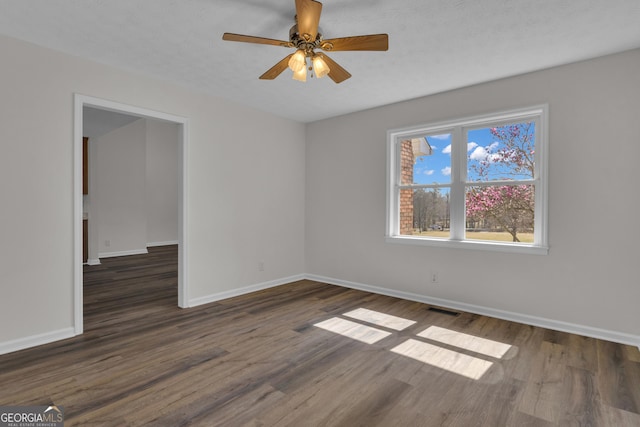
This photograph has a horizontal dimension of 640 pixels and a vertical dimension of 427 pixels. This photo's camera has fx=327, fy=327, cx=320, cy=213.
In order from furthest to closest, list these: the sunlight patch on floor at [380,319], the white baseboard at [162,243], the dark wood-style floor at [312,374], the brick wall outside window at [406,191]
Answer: the white baseboard at [162,243]
the brick wall outside window at [406,191]
the sunlight patch on floor at [380,319]
the dark wood-style floor at [312,374]

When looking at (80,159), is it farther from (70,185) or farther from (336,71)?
(336,71)

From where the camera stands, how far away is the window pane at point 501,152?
139 inches

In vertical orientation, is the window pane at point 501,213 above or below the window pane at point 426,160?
below

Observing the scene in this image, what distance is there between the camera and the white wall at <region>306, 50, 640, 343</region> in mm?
2912

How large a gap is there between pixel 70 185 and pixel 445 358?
3.65 meters

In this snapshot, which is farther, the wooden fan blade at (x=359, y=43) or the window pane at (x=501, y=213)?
the window pane at (x=501, y=213)

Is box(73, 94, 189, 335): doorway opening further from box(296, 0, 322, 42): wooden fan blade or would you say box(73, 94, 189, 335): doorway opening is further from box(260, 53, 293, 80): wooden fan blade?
box(296, 0, 322, 42): wooden fan blade

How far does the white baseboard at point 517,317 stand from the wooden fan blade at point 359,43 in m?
3.01

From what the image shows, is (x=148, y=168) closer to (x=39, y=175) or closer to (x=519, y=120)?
(x=39, y=175)

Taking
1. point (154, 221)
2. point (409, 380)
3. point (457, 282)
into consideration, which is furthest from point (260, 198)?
point (154, 221)

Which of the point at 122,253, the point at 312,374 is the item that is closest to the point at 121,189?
the point at 122,253

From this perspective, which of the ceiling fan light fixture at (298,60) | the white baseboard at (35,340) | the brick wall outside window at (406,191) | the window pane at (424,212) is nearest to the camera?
the ceiling fan light fixture at (298,60)

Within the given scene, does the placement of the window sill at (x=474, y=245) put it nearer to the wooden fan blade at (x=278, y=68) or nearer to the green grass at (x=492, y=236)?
the green grass at (x=492, y=236)

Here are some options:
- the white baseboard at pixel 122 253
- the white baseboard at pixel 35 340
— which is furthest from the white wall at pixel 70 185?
the white baseboard at pixel 122 253
